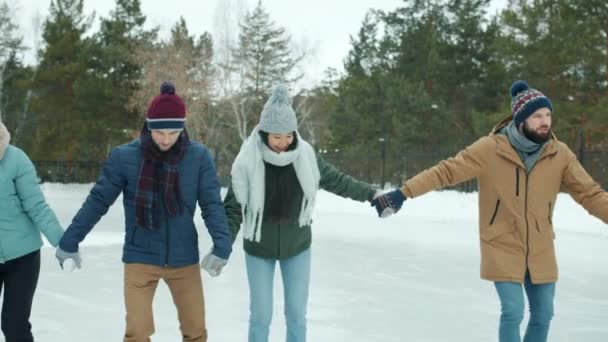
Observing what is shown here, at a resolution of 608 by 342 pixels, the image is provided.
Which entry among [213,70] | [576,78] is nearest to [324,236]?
[576,78]

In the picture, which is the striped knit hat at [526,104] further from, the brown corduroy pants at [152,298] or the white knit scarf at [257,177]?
the brown corduroy pants at [152,298]

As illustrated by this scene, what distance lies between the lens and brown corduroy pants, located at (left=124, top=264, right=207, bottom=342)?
2947 millimetres

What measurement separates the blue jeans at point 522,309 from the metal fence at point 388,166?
12.5 m

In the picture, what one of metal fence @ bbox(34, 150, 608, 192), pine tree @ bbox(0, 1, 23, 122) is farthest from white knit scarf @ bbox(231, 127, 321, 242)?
pine tree @ bbox(0, 1, 23, 122)

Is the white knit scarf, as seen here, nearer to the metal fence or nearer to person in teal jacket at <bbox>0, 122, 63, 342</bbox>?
person in teal jacket at <bbox>0, 122, 63, 342</bbox>

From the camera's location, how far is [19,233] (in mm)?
3227

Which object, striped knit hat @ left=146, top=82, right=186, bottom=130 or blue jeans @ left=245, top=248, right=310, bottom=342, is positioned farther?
blue jeans @ left=245, top=248, right=310, bottom=342

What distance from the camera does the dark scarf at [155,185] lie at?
298 centimetres

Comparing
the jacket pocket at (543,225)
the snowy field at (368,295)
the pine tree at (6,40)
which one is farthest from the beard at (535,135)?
the pine tree at (6,40)

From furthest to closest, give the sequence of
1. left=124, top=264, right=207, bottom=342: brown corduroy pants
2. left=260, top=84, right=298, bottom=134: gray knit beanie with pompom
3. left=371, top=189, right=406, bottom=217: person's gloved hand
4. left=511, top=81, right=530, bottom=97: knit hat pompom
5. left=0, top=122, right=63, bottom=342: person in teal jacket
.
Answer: left=371, top=189, right=406, bottom=217: person's gloved hand < left=511, top=81, right=530, bottom=97: knit hat pompom < left=260, top=84, right=298, bottom=134: gray knit beanie with pompom < left=0, top=122, right=63, bottom=342: person in teal jacket < left=124, top=264, right=207, bottom=342: brown corduroy pants

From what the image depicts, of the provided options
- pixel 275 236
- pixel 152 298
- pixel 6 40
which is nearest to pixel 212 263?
pixel 152 298

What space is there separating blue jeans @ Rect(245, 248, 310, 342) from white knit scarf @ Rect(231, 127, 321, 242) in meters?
0.16

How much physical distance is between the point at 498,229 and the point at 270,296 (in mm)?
1154

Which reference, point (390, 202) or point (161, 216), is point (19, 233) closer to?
point (161, 216)
